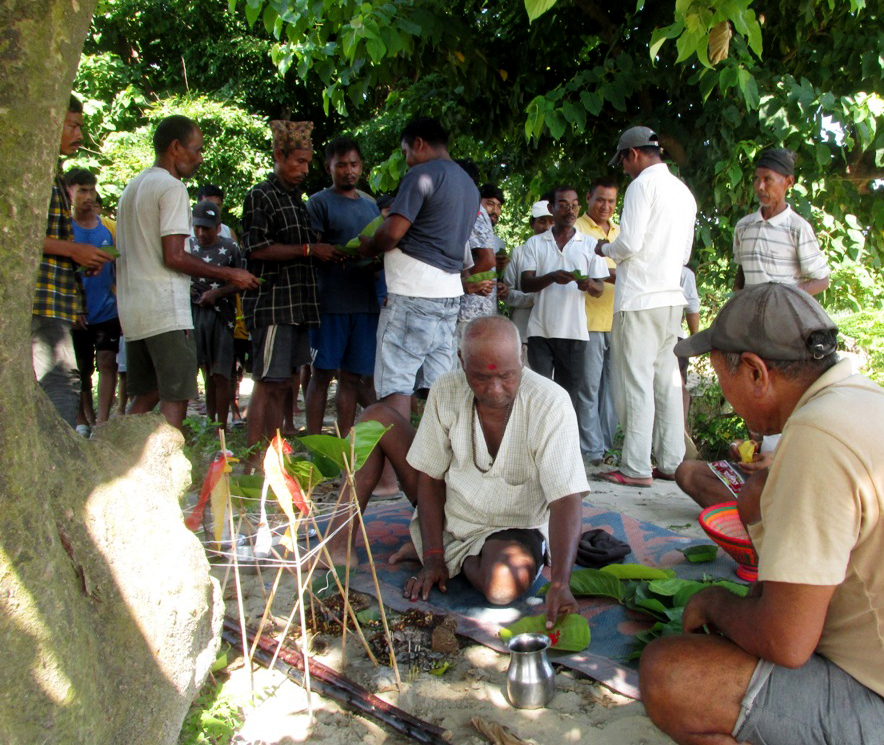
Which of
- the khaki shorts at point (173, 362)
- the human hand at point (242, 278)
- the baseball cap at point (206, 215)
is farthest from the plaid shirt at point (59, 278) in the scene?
the baseball cap at point (206, 215)

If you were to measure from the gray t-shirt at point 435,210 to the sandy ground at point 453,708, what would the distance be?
218cm

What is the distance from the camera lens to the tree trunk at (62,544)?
1.49 metres

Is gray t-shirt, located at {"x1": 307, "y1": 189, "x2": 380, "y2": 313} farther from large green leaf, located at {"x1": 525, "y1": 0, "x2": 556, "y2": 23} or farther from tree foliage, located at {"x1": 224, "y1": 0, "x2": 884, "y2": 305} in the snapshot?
large green leaf, located at {"x1": 525, "y1": 0, "x2": 556, "y2": 23}

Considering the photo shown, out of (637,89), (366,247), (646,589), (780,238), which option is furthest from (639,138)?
(646,589)

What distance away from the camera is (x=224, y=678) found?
2496 mm

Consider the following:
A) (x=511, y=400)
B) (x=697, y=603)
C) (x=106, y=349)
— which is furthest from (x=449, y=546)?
(x=106, y=349)

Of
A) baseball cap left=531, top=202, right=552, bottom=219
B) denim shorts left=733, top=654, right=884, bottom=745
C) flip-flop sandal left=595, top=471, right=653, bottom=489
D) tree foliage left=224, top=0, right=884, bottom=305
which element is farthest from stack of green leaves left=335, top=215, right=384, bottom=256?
denim shorts left=733, top=654, right=884, bottom=745

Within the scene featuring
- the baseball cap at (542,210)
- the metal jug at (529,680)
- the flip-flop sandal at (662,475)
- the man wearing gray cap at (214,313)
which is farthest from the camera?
the baseball cap at (542,210)

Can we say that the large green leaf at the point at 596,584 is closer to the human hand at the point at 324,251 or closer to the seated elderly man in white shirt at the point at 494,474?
the seated elderly man in white shirt at the point at 494,474

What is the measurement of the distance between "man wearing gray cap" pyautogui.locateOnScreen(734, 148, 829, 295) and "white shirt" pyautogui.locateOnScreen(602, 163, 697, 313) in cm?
38

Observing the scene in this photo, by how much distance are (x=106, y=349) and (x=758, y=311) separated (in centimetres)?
487

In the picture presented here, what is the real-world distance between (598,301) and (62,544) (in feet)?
14.5

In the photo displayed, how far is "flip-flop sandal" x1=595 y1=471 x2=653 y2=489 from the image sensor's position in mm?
4719

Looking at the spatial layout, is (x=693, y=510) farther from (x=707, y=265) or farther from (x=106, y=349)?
(x=106, y=349)
